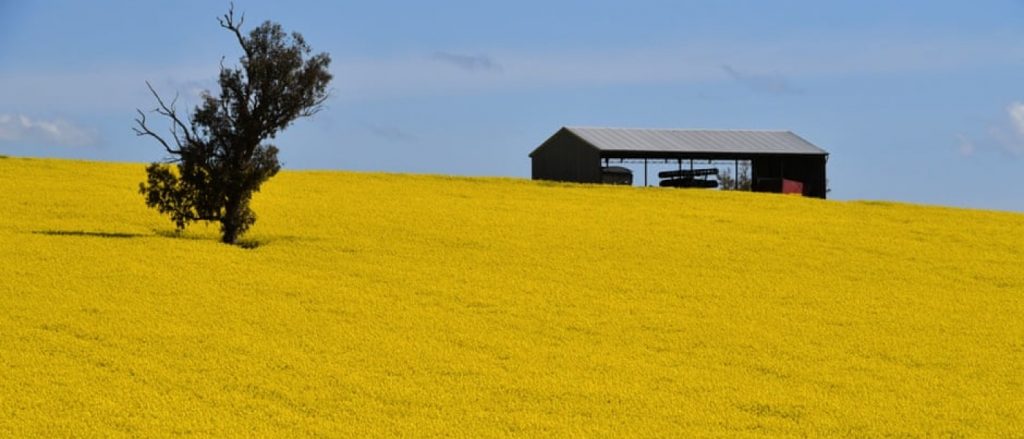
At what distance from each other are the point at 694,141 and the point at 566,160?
5325 millimetres

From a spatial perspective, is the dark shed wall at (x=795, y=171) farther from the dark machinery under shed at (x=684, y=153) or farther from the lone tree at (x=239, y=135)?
the lone tree at (x=239, y=135)

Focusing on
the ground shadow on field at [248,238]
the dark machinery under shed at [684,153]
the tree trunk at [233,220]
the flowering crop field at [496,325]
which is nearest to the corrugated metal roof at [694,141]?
the dark machinery under shed at [684,153]

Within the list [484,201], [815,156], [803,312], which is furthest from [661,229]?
[815,156]

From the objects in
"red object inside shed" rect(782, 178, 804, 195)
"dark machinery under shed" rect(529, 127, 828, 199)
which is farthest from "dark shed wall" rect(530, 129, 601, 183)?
"red object inside shed" rect(782, 178, 804, 195)

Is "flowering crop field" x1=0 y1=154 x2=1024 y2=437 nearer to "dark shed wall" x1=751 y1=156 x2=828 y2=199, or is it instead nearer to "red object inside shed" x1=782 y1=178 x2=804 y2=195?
"red object inside shed" x1=782 y1=178 x2=804 y2=195

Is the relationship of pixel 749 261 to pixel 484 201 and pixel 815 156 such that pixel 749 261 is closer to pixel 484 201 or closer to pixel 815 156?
pixel 484 201

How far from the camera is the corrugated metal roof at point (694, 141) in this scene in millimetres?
51344

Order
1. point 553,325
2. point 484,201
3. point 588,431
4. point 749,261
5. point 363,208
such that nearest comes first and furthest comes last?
point 588,431 < point 553,325 < point 749,261 < point 363,208 < point 484,201

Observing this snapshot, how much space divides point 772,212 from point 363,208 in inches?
487

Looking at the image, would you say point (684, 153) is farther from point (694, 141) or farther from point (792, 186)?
point (792, 186)

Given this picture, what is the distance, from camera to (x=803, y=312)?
22.1 m

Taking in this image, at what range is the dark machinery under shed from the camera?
5106 centimetres

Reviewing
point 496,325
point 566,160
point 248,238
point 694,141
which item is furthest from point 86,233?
point 694,141

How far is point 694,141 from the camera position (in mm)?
53219
